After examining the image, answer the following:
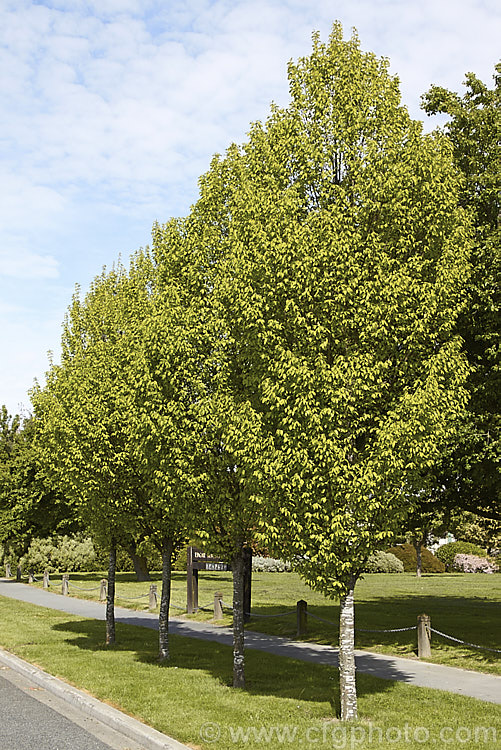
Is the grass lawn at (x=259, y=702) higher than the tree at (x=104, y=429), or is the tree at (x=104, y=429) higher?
the tree at (x=104, y=429)

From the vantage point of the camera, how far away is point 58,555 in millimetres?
39781

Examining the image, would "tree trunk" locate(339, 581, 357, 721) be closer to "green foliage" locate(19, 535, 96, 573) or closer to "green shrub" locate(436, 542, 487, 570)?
"green foliage" locate(19, 535, 96, 573)

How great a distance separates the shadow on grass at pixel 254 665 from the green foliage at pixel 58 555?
21.9 m

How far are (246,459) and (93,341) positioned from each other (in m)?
8.67

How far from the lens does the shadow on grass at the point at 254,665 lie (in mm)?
10883

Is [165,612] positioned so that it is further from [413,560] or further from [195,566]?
[413,560]

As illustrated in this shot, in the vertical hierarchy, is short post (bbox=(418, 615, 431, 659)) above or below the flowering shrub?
above

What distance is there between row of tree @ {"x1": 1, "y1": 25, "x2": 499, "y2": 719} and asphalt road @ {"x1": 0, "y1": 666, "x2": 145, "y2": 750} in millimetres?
2776

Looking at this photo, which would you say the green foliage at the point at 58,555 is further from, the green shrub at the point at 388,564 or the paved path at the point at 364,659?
the green shrub at the point at 388,564

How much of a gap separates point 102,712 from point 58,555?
32.2 m

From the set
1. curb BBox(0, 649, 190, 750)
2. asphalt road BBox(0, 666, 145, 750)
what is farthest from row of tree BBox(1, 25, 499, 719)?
asphalt road BBox(0, 666, 145, 750)

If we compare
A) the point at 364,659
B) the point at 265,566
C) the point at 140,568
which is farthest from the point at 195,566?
the point at 265,566

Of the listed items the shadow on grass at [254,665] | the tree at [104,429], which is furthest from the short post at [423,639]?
the tree at [104,429]

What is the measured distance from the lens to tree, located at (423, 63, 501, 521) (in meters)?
13.7
